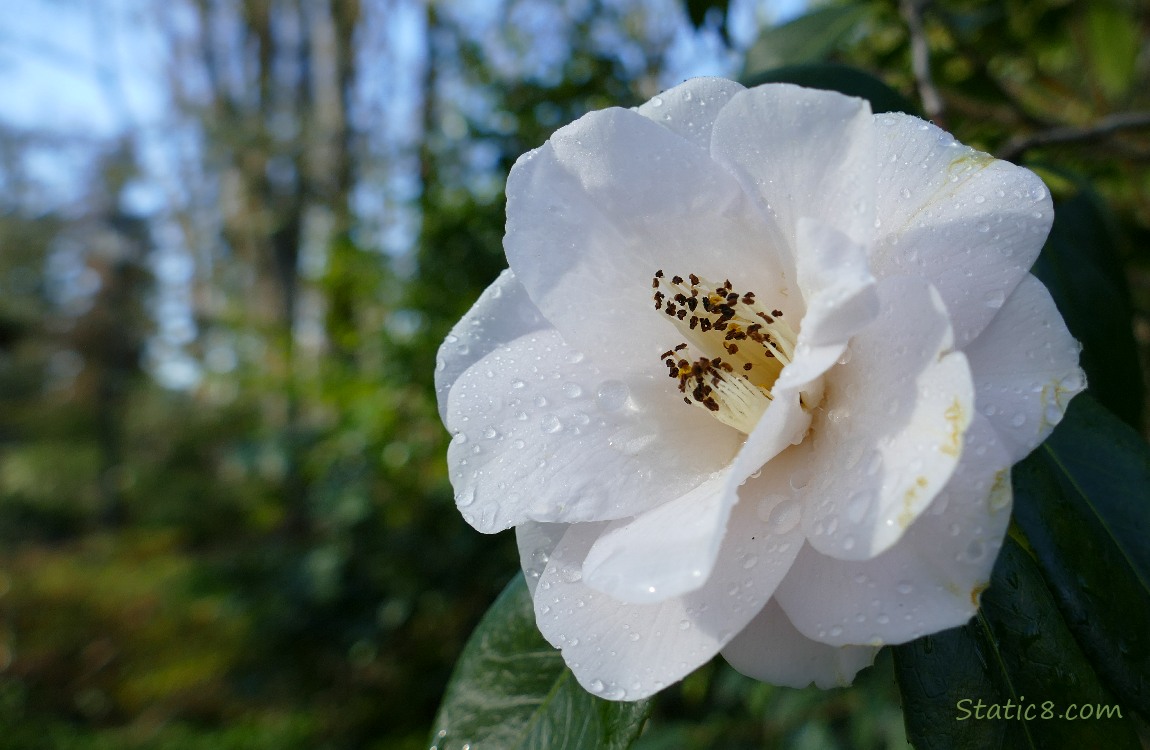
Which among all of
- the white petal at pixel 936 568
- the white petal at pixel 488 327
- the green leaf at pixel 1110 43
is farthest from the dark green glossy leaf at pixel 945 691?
the green leaf at pixel 1110 43

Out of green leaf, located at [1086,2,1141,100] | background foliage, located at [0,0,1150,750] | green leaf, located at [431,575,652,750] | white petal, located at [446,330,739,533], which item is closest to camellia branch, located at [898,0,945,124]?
background foliage, located at [0,0,1150,750]

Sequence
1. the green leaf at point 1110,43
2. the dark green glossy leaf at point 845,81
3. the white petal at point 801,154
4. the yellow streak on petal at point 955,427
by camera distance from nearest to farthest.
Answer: the yellow streak on petal at point 955,427
the white petal at point 801,154
the dark green glossy leaf at point 845,81
the green leaf at point 1110,43

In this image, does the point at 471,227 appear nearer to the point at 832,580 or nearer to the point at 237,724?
the point at 832,580

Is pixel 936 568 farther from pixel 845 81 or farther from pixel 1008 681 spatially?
pixel 845 81

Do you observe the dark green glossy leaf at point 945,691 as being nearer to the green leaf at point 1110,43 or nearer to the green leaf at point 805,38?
the green leaf at point 805,38

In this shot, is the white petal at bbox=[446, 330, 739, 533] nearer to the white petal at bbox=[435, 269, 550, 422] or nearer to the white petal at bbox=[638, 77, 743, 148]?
the white petal at bbox=[435, 269, 550, 422]

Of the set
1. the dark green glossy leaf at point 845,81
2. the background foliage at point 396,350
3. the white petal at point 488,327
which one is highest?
the dark green glossy leaf at point 845,81
